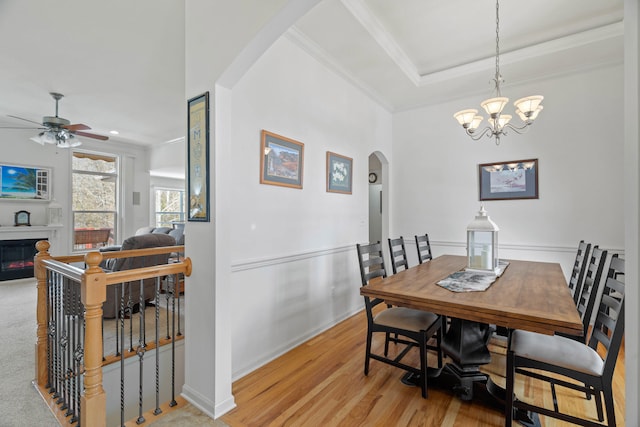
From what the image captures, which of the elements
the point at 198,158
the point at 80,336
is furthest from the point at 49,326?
the point at 198,158

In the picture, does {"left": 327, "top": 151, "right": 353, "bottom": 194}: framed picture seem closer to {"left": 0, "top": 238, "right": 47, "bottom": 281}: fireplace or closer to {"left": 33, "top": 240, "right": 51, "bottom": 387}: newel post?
{"left": 33, "top": 240, "right": 51, "bottom": 387}: newel post

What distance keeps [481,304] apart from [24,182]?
7739 mm

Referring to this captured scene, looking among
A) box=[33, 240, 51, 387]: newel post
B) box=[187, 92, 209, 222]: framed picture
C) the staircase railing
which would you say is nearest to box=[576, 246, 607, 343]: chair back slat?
box=[187, 92, 209, 222]: framed picture

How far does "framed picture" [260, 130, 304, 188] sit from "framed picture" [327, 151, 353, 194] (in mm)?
486

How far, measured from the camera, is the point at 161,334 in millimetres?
3346

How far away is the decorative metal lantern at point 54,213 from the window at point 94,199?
1.35 ft

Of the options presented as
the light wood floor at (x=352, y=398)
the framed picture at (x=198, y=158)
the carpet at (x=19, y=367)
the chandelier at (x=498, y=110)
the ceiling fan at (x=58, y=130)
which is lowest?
the carpet at (x=19, y=367)

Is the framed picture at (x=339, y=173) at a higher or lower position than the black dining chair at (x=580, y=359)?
higher

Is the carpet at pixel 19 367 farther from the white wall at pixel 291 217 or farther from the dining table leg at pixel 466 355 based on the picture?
the dining table leg at pixel 466 355

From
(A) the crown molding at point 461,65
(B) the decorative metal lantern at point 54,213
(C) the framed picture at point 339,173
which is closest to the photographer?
(A) the crown molding at point 461,65

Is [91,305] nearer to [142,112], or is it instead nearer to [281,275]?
[281,275]

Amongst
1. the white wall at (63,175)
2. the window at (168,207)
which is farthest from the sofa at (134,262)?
the window at (168,207)

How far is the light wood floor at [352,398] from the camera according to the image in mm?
1791

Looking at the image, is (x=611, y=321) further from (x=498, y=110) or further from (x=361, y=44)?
(x=361, y=44)
